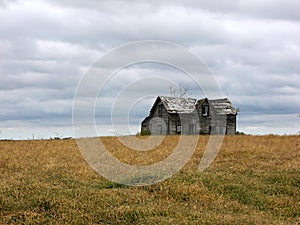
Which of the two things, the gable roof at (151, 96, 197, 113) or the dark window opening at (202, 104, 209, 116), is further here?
the dark window opening at (202, 104, 209, 116)

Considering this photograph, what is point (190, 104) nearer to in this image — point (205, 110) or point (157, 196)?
point (205, 110)

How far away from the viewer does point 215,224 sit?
28.4 feet

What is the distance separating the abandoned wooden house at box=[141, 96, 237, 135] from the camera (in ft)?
140

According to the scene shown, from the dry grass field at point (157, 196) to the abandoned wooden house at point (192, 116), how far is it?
1063 inches

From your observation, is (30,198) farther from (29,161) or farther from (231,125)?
(231,125)

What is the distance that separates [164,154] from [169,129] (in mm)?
24754

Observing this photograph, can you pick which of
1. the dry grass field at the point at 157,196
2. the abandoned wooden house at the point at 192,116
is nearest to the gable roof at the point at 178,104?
the abandoned wooden house at the point at 192,116

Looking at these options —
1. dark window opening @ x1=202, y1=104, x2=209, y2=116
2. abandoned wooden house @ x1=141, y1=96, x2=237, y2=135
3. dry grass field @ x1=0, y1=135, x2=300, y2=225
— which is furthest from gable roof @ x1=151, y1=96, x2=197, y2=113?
dry grass field @ x1=0, y1=135, x2=300, y2=225

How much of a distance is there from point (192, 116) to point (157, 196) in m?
32.9

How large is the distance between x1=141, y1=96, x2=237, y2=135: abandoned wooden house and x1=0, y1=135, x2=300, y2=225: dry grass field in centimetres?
2699

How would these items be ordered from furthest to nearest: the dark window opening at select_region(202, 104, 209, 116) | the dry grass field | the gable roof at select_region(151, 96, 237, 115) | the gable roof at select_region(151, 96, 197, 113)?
1. the dark window opening at select_region(202, 104, 209, 116)
2. the gable roof at select_region(151, 96, 237, 115)
3. the gable roof at select_region(151, 96, 197, 113)
4. the dry grass field

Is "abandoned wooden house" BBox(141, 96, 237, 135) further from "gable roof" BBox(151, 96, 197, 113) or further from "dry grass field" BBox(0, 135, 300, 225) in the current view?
"dry grass field" BBox(0, 135, 300, 225)

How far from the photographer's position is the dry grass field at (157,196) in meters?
9.12

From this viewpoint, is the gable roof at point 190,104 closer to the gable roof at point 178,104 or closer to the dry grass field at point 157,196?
the gable roof at point 178,104
